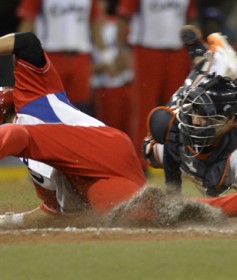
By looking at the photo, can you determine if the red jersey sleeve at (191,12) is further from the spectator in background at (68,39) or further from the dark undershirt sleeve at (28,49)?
the dark undershirt sleeve at (28,49)

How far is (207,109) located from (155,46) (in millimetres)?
4551

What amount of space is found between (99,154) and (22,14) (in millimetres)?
4562

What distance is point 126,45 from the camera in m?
13.5

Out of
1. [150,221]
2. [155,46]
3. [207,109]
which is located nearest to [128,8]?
[155,46]

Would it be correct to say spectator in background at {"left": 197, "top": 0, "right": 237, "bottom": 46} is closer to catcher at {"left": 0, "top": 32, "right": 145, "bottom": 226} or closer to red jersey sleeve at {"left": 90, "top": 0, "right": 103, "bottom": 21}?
red jersey sleeve at {"left": 90, "top": 0, "right": 103, "bottom": 21}

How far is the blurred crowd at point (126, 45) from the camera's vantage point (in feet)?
41.3

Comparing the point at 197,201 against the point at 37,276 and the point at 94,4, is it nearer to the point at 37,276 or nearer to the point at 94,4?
the point at 37,276

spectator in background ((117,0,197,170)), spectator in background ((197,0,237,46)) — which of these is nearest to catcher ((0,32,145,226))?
spectator in background ((117,0,197,170))

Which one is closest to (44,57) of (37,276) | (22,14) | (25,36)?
(25,36)

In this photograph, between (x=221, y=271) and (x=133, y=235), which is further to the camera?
(x=133, y=235)

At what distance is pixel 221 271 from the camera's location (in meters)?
6.47

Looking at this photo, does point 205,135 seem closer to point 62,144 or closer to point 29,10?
point 62,144

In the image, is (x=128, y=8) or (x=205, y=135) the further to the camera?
(x=128, y=8)

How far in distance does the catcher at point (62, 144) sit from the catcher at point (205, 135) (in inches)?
19.6
